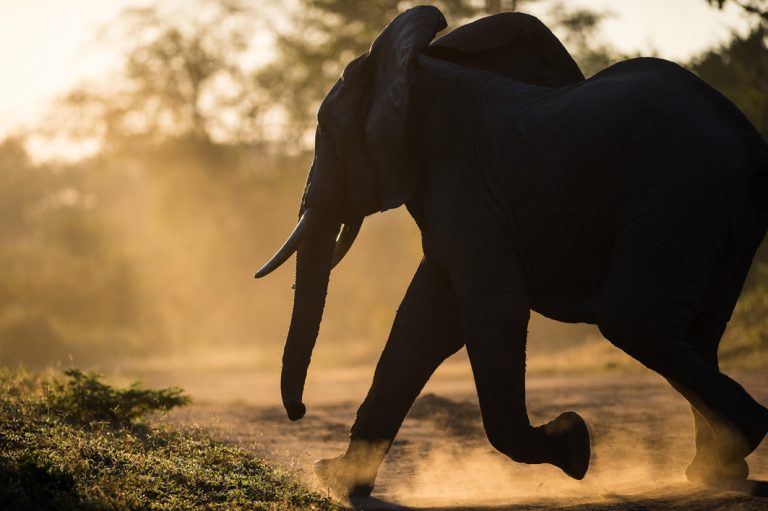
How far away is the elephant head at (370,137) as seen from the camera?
23.7 feet

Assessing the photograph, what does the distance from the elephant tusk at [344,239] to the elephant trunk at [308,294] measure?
0.16 meters

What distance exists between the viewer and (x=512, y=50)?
7.75m

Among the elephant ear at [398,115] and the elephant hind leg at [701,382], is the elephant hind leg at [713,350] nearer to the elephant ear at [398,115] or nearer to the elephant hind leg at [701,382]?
the elephant hind leg at [701,382]

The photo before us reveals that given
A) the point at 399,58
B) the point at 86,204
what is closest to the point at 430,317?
the point at 399,58

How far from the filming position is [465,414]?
1172cm

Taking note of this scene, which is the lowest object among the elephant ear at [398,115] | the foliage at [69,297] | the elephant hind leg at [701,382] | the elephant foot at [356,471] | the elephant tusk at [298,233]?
the elephant foot at [356,471]

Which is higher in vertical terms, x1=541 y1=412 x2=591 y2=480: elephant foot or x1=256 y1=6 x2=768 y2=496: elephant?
x1=256 y1=6 x2=768 y2=496: elephant

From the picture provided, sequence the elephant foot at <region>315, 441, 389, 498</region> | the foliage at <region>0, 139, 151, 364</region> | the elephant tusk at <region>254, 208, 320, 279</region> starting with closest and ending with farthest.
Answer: the elephant foot at <region>315, 441, 389, 498</region> < the elephant tusk at <region>254, 208, 320, 279</region> < the foliage at <region>0, 139, 151, 364</region>

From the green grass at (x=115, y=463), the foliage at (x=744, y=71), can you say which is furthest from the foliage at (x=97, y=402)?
the foliage at (x=744, y=71)

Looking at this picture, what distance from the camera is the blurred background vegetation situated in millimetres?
32312

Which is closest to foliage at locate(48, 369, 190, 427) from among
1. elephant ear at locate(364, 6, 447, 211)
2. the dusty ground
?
the dusty ground

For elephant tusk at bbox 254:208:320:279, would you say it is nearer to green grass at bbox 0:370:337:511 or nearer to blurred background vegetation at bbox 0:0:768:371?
green grass at bbox 0:370:337:511

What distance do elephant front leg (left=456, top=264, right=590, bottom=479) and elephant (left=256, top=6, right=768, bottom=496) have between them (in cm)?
1

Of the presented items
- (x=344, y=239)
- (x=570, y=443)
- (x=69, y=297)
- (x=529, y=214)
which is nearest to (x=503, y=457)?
(x=344, y=239)
